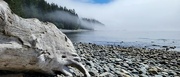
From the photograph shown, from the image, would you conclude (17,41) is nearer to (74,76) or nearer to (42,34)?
(42,34)

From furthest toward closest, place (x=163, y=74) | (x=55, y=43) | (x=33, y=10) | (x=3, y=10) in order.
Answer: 1. (x=33, y=10)
2. (x=163, y=74)
3. (x=55, y=43)
4. (x=3, y=10)

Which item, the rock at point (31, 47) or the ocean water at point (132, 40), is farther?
the ocean water at point (132, 40)

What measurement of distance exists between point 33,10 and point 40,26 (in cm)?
9268

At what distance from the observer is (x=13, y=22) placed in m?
6.62

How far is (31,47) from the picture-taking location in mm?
6828

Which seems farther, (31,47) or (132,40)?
(132,40)

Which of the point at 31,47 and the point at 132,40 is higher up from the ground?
the point at 31,47

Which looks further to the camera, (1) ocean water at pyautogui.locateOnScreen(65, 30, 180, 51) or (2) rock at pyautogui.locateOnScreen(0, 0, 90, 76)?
(1) ocean water at pyautogui.locateOnScreen(65, 30, 180, 51)

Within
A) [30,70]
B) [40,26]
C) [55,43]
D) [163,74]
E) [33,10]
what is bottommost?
[163,74]

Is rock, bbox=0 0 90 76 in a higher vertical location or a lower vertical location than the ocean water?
higher

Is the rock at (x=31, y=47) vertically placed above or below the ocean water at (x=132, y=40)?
above

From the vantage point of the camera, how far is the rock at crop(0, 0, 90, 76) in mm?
6324

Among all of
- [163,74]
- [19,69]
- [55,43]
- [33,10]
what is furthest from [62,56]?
[33,10]

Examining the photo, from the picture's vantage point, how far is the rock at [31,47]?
20.7 ft
